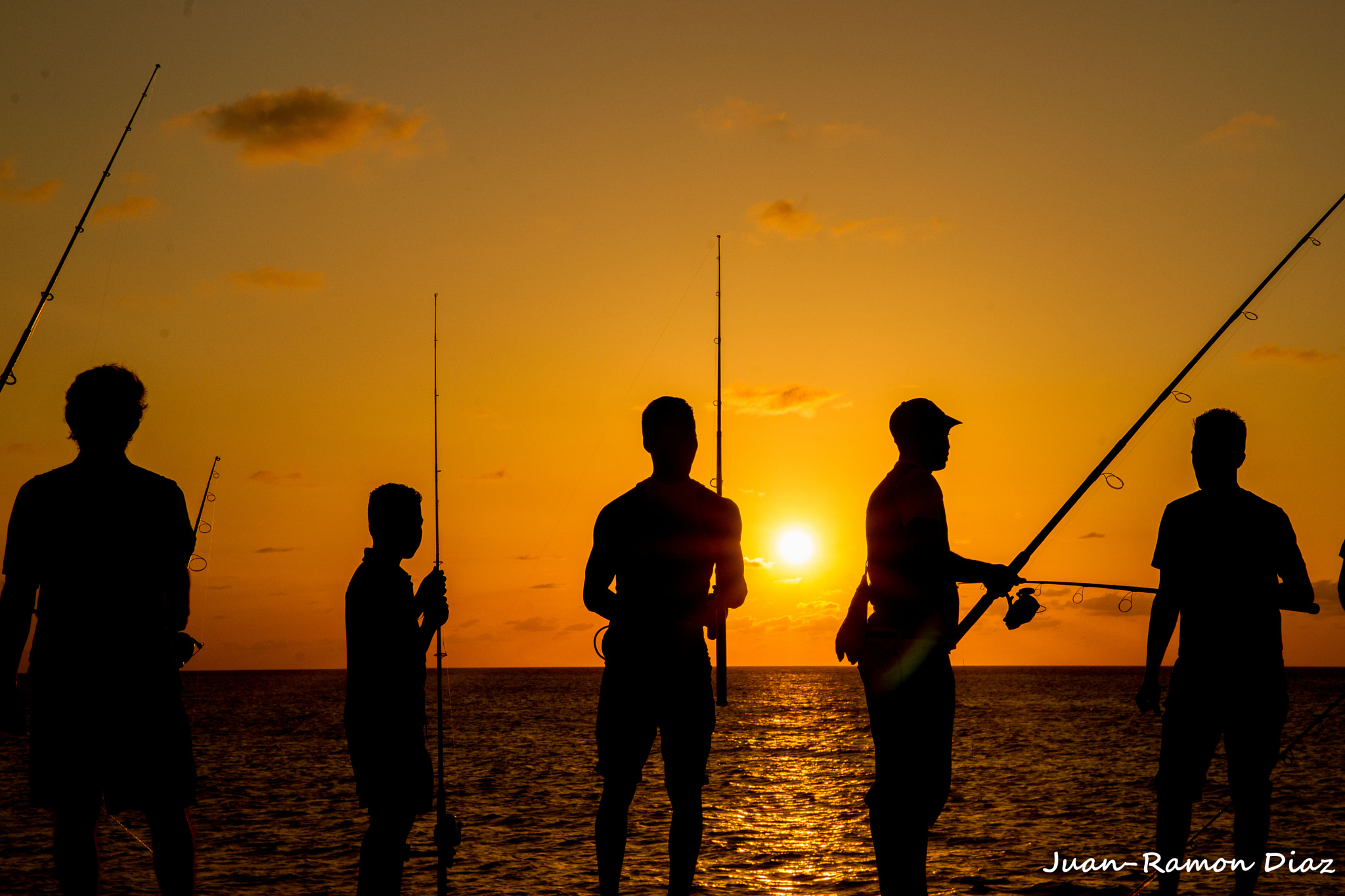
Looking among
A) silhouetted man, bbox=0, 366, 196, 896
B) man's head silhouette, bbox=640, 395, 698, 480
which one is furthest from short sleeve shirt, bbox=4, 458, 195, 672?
man's head silhouette, bbox=640, 395, 698, 480

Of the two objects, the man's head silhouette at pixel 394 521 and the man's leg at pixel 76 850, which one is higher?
the man's head silhouette at pixel 394 521

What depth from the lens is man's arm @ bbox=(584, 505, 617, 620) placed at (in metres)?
4.10

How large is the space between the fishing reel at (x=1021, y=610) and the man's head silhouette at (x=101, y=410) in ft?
10.4

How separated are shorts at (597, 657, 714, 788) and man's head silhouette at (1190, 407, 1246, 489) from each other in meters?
2.18

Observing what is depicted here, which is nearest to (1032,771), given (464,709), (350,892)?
(350,892)

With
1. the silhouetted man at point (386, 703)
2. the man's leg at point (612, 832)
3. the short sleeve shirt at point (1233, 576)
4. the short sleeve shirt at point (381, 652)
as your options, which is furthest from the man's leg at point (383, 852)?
the short sleeve shirt at point (1233, 576)

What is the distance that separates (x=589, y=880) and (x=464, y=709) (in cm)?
5744

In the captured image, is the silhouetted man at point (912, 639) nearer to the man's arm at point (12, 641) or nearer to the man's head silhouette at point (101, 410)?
the man's head silhouette at point (101, 410)

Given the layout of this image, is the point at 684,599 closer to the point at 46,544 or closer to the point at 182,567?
the point at 182,567

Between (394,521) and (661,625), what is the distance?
3.32 feet

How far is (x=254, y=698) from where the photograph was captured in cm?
8775

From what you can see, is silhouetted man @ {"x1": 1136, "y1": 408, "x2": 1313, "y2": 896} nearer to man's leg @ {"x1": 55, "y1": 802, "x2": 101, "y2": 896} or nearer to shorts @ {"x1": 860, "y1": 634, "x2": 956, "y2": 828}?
shorts @ {"x1": 860, "y1": 634, "x2": 956, "y2": 828}

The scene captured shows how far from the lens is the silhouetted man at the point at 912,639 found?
389 cm

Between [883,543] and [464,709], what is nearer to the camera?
[883,543]
